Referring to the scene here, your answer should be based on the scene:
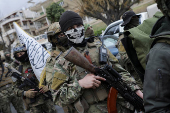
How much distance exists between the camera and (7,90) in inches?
192

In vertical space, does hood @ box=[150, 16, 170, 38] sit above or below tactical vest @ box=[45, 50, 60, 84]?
above

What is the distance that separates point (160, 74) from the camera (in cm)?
83

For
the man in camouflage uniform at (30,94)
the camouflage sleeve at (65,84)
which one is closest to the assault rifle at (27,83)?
the man in camouflage uniform at (30,94)

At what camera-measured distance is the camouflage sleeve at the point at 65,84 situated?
4.98 ft

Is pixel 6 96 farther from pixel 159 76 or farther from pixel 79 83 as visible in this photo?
pixel 159 76

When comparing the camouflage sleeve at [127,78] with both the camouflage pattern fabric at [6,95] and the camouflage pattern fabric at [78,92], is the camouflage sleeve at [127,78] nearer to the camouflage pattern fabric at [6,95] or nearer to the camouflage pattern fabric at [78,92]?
the camouflage pattern fabric at [78,92]

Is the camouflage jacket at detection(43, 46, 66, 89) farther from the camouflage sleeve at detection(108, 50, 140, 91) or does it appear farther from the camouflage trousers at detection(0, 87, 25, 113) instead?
the camouflage trousers at detection(0, 87, 25, 113)

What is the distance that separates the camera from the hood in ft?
2.75

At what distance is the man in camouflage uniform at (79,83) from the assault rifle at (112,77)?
6 cm

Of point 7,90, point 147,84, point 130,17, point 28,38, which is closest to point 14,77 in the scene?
point 28,38

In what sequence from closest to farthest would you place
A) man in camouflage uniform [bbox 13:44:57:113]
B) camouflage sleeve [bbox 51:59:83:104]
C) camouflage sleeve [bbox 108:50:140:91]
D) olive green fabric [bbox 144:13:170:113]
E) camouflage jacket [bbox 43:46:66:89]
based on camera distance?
1. olive green fabric [bbox 144:13:170:113]
2. camouflage sleeve [bbox 51:59:83:104]
3. camouflage sleeve [bbox 108:50:140:91]
4. camouflage jacket [bbox 43:46:66:89]
5. man in camouflage uniform [bbox 13:44:57:113]

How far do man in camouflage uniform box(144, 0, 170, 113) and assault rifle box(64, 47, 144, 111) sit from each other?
0.69 meters

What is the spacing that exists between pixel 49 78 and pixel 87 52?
0.90m

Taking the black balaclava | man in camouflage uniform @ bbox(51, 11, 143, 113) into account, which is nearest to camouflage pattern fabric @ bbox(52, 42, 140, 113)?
man in camouflage uniform @ bbox(51, 11, 143, 113)
